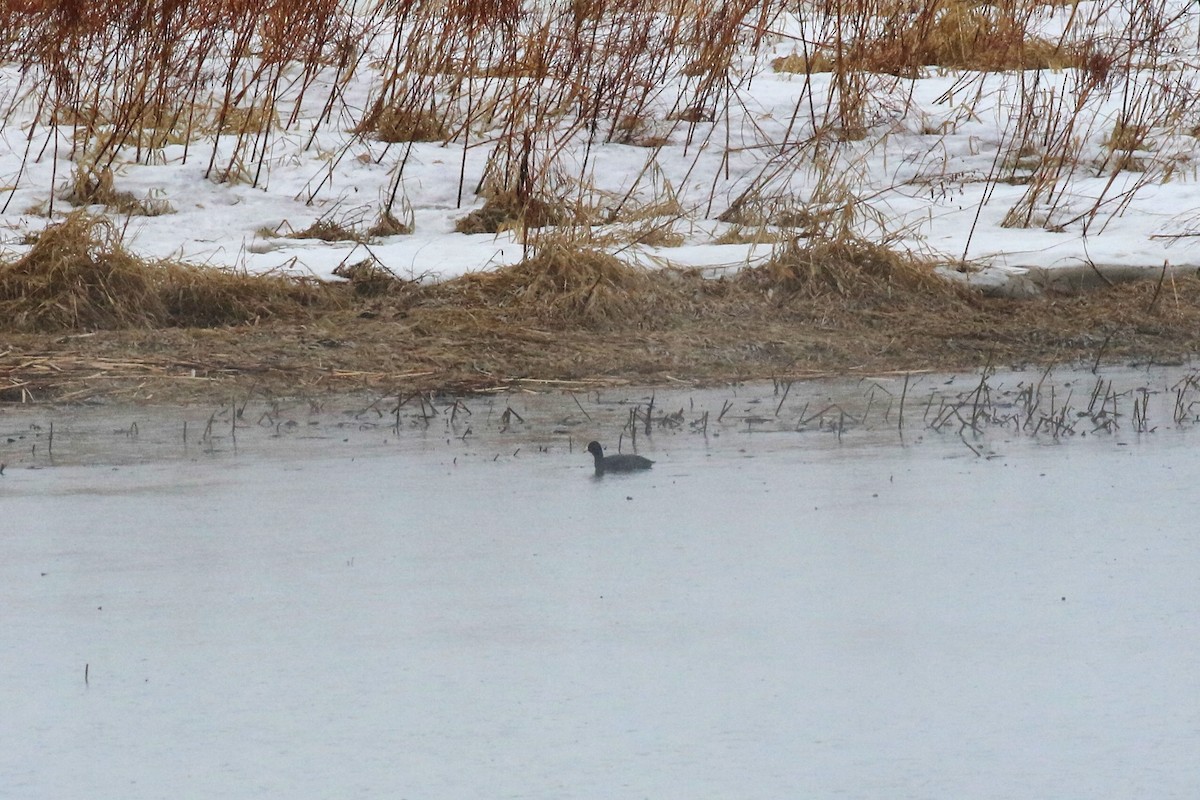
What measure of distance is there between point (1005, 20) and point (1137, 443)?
220 inches

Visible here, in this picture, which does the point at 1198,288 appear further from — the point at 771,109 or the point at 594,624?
the point at 594,624

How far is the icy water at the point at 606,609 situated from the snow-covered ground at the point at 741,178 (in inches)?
89.9

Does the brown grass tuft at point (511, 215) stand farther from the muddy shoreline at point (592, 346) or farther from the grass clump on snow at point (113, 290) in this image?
the grass clump on snow at point (113, 290)

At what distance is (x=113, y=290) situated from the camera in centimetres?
549

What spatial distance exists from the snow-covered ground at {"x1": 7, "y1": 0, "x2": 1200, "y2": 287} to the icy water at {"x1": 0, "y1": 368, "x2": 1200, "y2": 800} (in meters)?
2.28

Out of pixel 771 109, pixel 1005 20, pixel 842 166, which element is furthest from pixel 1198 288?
pixel 1005 20

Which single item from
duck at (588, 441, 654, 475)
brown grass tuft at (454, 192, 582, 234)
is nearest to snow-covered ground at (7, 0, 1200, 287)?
brown grass tuft at (454, 192, 582, 234)

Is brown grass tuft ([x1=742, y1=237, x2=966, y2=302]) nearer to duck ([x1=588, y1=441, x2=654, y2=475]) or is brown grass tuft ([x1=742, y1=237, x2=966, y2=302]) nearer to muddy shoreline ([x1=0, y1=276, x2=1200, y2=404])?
muddy shoreline ([x1=0, y1=276, x2=1200, y2=404])

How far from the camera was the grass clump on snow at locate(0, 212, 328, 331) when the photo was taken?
5387mm

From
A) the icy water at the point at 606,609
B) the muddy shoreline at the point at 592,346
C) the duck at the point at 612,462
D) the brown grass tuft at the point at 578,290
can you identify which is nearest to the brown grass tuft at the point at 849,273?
the muddy shoreline at the point at 592,346

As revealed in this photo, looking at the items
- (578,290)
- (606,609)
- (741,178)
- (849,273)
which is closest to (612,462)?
(606,609)

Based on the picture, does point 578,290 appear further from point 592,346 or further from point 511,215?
point 511,215

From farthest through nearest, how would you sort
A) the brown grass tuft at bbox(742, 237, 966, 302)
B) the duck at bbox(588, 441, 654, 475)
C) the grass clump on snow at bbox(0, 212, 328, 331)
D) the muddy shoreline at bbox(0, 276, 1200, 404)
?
the brown grass tuft at bbox(742, 237, 966, 302) < the grass clump on snow at bbox(0, 212, 328, 331) < the muddy shoreline at bbox(0, 276, 1200, 404) < the duck at bbox(588, 441, 654, 475)

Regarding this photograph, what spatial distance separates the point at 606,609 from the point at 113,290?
3.47 m
